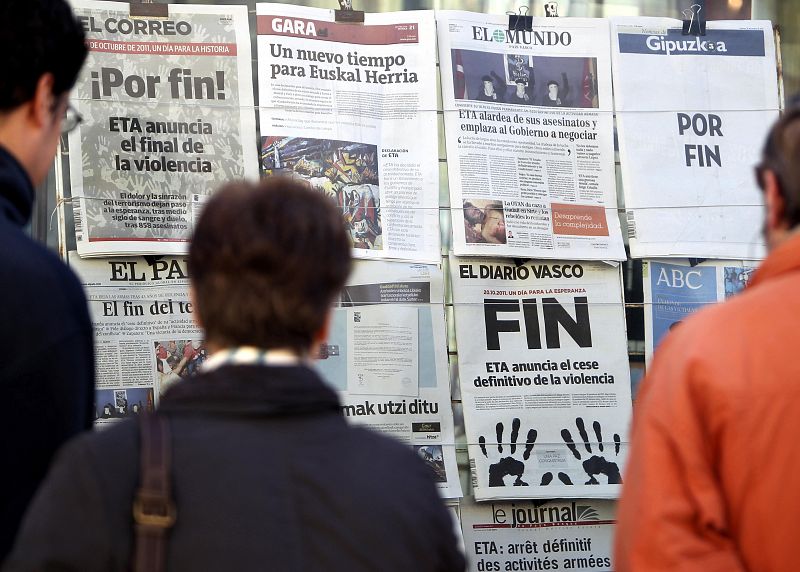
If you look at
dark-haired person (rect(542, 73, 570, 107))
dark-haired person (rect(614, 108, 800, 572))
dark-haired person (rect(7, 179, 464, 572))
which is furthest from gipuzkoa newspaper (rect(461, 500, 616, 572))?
dark-haired person (rect(7, 179, 464, 572))

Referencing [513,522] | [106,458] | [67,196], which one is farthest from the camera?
[513,522]

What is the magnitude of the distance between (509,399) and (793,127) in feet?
5.14

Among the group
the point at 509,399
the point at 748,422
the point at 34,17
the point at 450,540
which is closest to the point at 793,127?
the point at 748,422

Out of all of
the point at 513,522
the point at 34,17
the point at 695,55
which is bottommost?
the point at 513,522

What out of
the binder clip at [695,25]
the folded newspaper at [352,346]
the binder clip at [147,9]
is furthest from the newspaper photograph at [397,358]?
the binder clip at [695,25]

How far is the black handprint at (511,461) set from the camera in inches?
105

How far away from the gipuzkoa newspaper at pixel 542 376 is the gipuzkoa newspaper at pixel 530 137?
0.08 metres

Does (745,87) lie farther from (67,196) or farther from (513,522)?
(67,196)

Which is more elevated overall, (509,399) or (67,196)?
(67,196)

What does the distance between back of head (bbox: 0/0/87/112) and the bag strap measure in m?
0.57

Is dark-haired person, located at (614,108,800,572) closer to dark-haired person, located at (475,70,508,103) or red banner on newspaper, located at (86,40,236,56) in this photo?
dark-haired person, located at (475,70,508,103)

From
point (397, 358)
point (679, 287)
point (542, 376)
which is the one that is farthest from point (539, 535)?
point (679, 287)

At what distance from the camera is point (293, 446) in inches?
38.4

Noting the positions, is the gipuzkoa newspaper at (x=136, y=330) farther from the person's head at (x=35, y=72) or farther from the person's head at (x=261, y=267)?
the person's head at (x=261, y=267)
